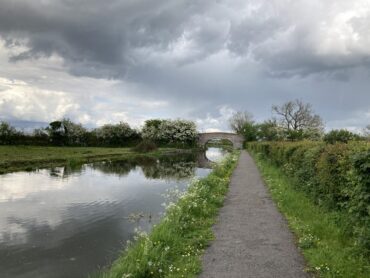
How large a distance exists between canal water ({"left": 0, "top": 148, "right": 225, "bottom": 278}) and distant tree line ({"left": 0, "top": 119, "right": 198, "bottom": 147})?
4189 centimetres

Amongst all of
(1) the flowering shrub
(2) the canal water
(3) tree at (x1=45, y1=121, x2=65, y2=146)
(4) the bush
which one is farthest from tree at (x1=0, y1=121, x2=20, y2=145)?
(2) the canal water

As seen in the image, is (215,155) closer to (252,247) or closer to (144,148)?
Answer: (144,148)

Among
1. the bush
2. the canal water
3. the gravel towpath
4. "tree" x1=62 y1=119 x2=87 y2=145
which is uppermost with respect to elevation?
"tree" x1=62 y1=119 x2=87 y2=145

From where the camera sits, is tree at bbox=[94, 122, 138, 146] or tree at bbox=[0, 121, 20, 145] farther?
tree at bbox=[94, 122, 138, 146]

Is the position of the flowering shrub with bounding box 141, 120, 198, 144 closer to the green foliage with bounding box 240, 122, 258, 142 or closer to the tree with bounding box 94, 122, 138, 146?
the tree with bounding box 94, 122, 138, 146

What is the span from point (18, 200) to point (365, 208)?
14.9m

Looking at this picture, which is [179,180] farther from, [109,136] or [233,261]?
[109,136]

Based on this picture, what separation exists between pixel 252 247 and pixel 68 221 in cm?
779

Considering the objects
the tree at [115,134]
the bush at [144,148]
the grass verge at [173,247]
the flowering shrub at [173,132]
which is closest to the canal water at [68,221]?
the grass verge at [173,247]

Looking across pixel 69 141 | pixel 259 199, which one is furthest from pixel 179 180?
pixel 69 141

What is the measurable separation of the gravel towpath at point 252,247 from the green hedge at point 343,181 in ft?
4.06

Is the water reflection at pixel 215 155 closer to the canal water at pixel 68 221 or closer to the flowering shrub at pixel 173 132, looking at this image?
the flowering shrub at pixel 173 132

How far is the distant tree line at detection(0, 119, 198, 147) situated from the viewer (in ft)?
211

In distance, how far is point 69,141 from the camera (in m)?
74.8
